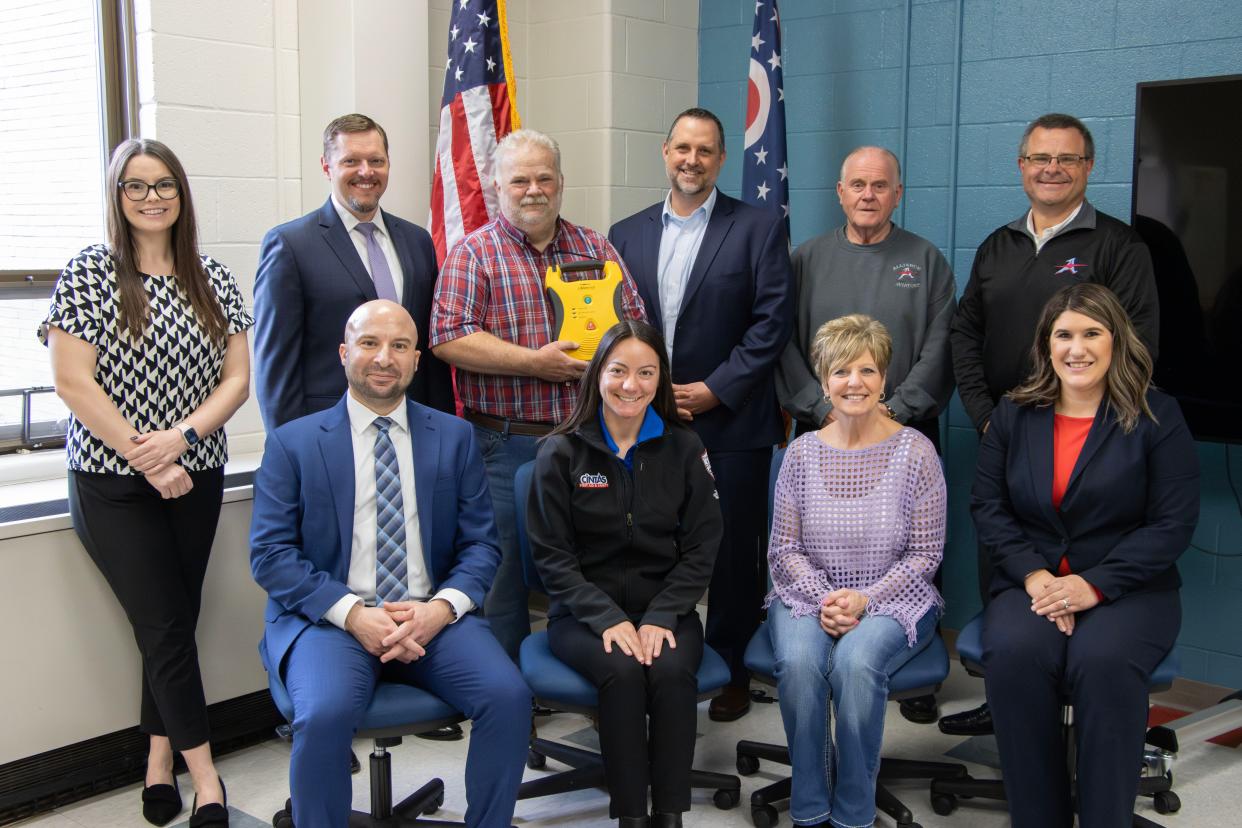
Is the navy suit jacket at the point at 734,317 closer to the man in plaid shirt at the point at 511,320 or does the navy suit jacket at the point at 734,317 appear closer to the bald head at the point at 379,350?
the man in plaid shirt at the point at 511,320

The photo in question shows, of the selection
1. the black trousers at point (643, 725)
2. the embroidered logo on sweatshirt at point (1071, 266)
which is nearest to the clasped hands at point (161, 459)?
the black trousers at point (643, 725)

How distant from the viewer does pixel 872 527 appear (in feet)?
8.95

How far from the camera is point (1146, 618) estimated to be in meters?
2.54

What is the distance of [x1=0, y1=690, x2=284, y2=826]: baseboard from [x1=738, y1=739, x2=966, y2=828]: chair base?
141 centimetres

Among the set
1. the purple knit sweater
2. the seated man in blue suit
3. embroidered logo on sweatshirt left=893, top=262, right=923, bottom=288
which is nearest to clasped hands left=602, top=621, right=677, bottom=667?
the seated man in blue suit

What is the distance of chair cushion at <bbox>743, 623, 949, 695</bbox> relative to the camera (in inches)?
103

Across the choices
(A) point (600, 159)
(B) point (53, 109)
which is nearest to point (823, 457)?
(A) point (600, 159)

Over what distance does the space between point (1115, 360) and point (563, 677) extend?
142 cm

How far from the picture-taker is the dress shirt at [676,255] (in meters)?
3.33

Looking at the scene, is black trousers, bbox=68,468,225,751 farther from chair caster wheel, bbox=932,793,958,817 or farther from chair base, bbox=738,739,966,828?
chair caster wheel, bbox=932,793,958,817

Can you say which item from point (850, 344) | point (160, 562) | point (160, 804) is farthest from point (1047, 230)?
point (160, 804)

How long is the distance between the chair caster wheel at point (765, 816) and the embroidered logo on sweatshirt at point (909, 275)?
1432 millimetres

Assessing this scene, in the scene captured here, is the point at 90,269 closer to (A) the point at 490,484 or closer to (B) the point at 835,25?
(A) the point at 490,484

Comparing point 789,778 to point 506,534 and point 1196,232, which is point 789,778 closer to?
point 506,534
